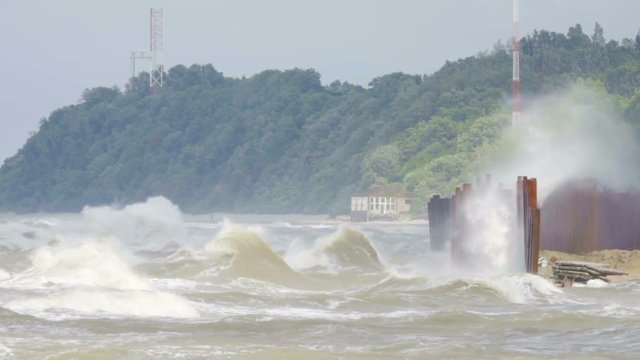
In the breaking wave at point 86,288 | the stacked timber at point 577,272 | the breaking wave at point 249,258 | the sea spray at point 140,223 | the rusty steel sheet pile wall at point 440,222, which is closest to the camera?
the breaking wave at point 86,288

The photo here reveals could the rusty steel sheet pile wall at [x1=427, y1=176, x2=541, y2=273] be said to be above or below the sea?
above

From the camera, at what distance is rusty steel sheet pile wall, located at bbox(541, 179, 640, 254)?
4266cm

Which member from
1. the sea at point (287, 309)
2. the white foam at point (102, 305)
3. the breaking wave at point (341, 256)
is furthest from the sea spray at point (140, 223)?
the white foam at point (102, 305)

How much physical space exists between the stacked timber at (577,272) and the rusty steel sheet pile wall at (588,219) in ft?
11.9

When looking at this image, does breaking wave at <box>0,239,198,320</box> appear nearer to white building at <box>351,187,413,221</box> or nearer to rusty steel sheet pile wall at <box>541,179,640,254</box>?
rusty steel sheet pile wall at <box>541,179,640,254</box>

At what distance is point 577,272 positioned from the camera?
125 feet

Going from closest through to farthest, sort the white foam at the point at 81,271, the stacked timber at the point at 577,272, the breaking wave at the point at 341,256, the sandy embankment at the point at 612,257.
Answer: the white foam at the point at 81,271 < the stacked timber at the point at 577,272 < the sandy embankment at the point at 612,257 < the breaking wave at the point at 341,256

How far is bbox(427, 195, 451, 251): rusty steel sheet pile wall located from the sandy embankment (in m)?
8.04

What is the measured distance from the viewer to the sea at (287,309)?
24250 mm

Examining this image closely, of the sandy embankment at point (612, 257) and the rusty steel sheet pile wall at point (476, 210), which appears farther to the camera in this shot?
the sandy embankment at point (612, 257)

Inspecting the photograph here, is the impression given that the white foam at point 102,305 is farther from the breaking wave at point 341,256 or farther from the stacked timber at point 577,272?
the breaking wave at point 341,256

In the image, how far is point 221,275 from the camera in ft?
133

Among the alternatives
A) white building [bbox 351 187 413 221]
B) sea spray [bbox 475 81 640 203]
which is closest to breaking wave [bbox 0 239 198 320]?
sea spray [bbox 475 81 640 203]

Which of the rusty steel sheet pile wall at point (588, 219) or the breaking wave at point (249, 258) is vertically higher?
the rusty steel sheet pile wall at point (588, 219)
